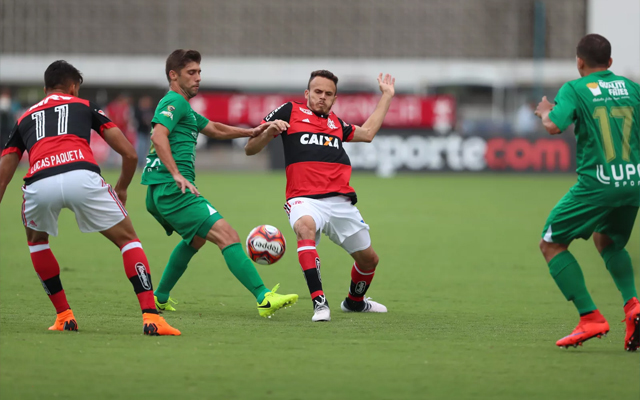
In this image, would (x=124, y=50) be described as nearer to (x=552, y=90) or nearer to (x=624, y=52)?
(x=552, y=90)

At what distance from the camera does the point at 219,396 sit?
457 centimetres

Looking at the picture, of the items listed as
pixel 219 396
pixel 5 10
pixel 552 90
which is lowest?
pixel 219 396

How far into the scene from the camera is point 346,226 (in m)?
7.55

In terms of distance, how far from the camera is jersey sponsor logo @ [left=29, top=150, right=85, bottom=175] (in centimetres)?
617

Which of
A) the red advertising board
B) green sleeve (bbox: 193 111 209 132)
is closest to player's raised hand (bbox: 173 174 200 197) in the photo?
green sleeve (bbox: 193 111 209 132)

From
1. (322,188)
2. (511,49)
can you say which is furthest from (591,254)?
(511,49)

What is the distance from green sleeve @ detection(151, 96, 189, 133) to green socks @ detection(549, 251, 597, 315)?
3187 millimetres

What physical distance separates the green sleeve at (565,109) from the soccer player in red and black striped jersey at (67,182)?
122 inches

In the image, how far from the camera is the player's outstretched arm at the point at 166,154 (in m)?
6.64

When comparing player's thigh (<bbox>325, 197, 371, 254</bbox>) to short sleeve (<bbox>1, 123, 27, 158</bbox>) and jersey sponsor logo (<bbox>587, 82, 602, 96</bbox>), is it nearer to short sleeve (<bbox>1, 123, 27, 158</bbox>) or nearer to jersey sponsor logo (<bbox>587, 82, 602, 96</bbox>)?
jersey sponsor logo (<bbox>587, 82, 602, 96</bbox>)

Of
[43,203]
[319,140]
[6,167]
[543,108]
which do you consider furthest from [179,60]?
[543,108]

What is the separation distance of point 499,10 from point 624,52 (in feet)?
35.3

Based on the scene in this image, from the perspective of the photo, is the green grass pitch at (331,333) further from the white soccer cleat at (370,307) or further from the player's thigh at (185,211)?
the player's thigh at (185,211)

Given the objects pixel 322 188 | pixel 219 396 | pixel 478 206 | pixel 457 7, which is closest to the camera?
pixel 219 396
